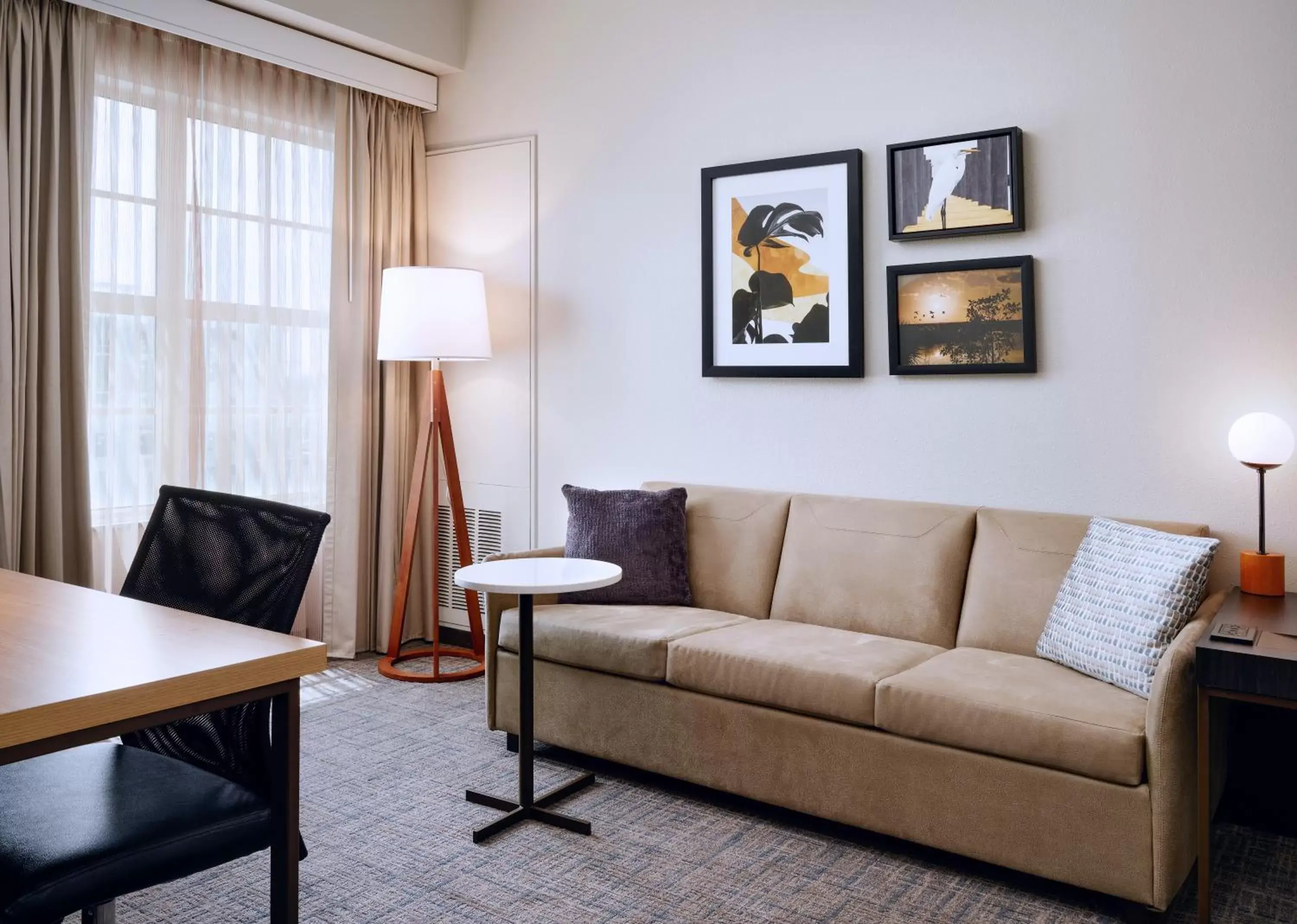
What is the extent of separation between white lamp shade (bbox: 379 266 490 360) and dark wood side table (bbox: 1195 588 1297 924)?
9.30ft

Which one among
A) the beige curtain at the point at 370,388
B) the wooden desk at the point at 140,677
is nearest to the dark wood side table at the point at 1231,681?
the wooden desk at the point at 140,677

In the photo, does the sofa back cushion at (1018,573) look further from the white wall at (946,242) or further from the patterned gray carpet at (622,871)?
the patterned gray carpet at (622,871)

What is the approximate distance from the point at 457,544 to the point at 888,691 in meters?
2.48

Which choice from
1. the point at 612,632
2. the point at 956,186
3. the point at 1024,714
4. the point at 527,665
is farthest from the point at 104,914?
the point at 956,186

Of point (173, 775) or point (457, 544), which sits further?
point (457, 544)

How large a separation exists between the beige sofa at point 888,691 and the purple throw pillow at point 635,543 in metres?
0.08

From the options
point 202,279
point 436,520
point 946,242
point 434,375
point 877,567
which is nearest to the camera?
Result: point 877,567

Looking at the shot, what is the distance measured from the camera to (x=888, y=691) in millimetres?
2619

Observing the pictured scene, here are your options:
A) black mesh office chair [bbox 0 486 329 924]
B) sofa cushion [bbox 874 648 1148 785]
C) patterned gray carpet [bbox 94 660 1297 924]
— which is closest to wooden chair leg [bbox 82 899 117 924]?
black mesh office chair [bbox 0 486 329 924]

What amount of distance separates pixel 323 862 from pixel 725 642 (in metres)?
1.21

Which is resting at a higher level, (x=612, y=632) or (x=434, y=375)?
(x=434, y=375)

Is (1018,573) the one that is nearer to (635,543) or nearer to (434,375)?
(635,543)

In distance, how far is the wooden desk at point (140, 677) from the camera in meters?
1.27

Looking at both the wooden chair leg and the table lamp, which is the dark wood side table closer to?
the table lamp
